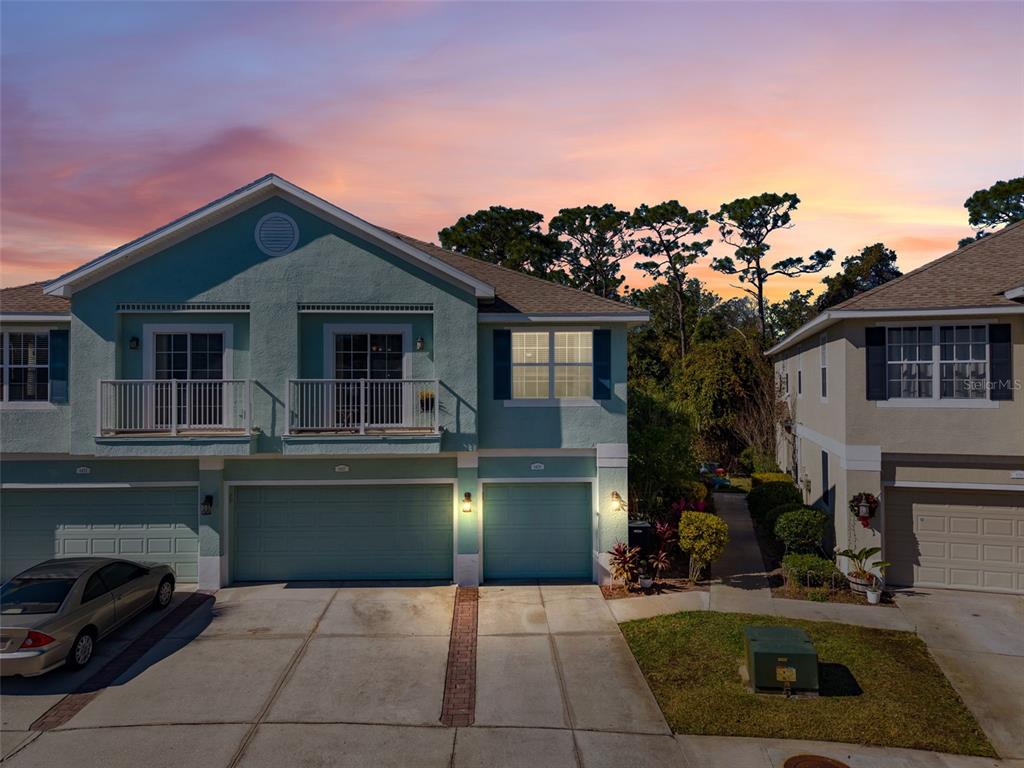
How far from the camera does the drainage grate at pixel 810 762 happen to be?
25.0ft

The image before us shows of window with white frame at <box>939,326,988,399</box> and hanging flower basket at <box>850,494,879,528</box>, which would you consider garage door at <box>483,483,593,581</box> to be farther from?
window with white frame at <box>939,326,988,399</box>

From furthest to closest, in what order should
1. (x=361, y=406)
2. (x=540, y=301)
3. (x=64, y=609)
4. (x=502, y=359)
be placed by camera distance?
1. (x=540, y=301)
2. (x=502, y=359)
3. (x=361, y=406)
4. (x=64, y=609)

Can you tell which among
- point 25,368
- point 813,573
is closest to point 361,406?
point 25,368

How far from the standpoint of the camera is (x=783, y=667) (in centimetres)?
909

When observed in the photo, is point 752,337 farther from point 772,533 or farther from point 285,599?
point 285,599

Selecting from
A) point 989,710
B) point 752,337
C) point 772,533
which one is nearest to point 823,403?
point 772,533

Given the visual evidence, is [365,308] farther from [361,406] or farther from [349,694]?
[349,694]

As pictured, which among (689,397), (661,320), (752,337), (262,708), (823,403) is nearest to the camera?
(262,708)

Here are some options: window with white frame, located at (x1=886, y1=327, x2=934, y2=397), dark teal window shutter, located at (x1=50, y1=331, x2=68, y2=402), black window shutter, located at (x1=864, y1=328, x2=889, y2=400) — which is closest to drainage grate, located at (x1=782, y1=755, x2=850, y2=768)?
black window shutter, located at (x1=864, y1=328, x2=889, y2=400)

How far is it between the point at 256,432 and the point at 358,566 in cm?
364

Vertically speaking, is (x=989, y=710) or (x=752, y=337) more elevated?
A: (x=752, y=337)

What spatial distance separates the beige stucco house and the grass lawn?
334 centimetres

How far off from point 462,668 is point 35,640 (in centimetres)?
605

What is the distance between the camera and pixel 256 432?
13.2 m
